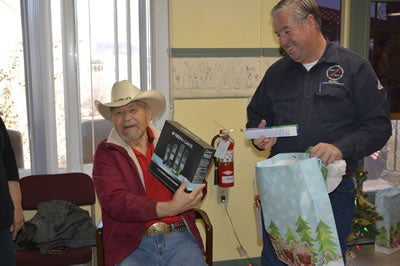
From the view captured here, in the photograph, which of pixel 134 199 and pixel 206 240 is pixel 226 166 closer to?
pixel 206 240

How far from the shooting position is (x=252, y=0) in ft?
9.85

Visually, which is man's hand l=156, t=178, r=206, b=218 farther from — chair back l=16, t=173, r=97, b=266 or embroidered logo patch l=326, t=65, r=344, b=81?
chair back l=16, t=173, r=97, b=266

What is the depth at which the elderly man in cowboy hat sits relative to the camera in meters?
1.97

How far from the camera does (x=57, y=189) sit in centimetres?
273

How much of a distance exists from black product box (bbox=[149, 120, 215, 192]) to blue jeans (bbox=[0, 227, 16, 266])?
65 cm

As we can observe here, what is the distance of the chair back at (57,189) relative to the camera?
8.84 ft

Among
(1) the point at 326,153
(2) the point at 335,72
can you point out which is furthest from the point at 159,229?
(2) the point at 335,72

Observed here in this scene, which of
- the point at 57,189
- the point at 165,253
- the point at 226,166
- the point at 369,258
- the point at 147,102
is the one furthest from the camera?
the point at 369,258

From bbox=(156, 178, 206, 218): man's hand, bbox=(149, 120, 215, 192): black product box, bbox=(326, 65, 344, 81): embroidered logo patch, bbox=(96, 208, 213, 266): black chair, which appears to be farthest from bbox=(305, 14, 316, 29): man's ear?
bbox=(96, 208, 213, 266): black chair

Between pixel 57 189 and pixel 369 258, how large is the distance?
236 centimetres

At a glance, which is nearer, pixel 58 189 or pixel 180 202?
pixel 180 202

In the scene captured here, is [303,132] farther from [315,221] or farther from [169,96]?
[169,96]

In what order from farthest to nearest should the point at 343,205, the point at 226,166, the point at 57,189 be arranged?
the point at 226,166 < the point at 57,189 < the point at 343,205

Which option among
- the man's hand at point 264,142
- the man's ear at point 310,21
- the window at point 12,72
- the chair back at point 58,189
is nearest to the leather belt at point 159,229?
the man's hand at point 264,142
